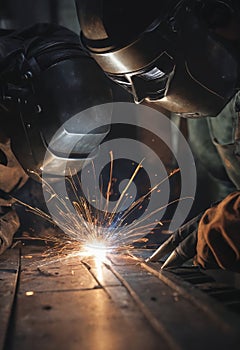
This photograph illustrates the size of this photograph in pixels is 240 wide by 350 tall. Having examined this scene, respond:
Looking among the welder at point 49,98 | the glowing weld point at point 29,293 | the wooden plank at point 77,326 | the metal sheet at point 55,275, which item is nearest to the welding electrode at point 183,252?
the metal sheet at point 55,275

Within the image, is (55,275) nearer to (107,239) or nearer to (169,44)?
(107,239)

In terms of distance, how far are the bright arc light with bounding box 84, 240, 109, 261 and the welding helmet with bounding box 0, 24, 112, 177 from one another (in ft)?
1.94

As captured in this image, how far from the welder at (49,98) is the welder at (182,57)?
217 millimetres

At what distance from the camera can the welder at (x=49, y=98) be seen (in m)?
2.10

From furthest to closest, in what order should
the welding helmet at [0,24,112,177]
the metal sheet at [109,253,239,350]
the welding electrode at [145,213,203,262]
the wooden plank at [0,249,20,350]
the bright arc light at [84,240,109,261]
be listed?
the bright arc light at [84,240,109,261], the welding helmet at [0,24,112,177], the welding electrode at [145,213,203,262], the wooden plank at [0,249,20,350], the metal sheet at [109,253,239,350]

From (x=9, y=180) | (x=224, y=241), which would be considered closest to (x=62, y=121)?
(x=9, y=180)

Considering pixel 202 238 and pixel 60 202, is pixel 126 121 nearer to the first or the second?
pixel 60 202

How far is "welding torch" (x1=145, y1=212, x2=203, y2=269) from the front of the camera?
1785mm

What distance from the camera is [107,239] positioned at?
277cm

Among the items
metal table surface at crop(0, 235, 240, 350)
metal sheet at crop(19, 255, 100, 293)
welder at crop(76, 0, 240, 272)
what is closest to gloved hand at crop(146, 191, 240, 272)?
welder at crop(76, 0, 240, 272)

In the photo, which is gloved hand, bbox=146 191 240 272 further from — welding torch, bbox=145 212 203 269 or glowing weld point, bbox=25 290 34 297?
glowing weld point, bbox=25 290 34 297

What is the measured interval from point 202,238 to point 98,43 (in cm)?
106

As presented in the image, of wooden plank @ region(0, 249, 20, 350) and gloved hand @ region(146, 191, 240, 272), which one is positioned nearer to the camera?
wooden plank @ region(0, 249, 20, 350)

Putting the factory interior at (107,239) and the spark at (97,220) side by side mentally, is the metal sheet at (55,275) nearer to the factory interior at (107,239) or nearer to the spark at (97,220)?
the factory interior at (107,239)
